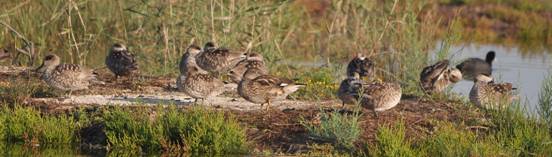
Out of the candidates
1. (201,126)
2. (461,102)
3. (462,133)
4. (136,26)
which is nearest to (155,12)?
(136,26)

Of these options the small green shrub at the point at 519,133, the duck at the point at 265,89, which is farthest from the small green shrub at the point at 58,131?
the small green shrub at the point at 519,133

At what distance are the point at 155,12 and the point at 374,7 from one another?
457cm

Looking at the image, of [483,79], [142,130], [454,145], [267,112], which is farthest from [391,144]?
[483,79]

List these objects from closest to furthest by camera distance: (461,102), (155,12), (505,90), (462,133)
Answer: (462,133)
(505,90)
(461,102)
(155,12)

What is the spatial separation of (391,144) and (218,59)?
6.26 meters

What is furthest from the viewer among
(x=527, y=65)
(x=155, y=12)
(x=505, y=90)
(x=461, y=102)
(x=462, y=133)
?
(x=527, y=65)

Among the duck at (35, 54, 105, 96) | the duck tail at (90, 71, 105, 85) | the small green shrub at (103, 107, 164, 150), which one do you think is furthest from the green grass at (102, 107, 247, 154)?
the duck tail at (90, 71, 105, 85)

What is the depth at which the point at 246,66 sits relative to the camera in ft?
58.1

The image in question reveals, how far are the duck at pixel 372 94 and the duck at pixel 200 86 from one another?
1775 millimetres

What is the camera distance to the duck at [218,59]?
18.4m

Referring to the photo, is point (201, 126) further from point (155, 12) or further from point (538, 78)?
point (538, 78)

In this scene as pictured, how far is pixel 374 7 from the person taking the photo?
75.5 ft

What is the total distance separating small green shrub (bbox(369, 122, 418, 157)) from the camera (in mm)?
12516

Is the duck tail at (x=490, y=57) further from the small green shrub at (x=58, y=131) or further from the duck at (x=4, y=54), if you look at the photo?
the small green shrub at (x=58, y=131)
